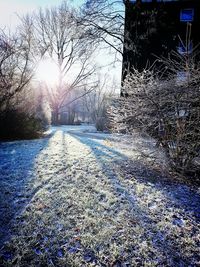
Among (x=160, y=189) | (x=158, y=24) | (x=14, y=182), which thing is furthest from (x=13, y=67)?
(x=158, y=24)

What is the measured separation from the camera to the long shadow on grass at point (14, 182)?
9.37ft

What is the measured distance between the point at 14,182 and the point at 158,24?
12.8m

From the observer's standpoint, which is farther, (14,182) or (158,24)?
(158,24)

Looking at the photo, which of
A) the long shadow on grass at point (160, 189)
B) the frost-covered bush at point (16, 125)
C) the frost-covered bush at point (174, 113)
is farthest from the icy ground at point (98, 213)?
the frost-covered bush at point (16, 125)

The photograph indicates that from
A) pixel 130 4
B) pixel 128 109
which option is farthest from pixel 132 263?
pixel 130 4

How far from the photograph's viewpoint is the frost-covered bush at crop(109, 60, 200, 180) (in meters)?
4.05

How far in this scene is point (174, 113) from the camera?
4309 mm

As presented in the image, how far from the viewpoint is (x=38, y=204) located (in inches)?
127

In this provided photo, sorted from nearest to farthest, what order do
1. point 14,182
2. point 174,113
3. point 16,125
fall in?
1. point 14,182
2. point 174,113
3. point 16,125

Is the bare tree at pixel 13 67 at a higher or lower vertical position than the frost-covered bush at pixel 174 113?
higher

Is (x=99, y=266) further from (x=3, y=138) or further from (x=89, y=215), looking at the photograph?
(x=3, y=138)

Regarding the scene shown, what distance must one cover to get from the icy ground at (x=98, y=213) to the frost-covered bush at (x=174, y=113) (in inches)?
13.7

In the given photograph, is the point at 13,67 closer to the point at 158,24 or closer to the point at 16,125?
the point at 16,125

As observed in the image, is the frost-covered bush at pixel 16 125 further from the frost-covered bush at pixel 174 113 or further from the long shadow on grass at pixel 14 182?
the frost-covered bush at pixel 174 113
